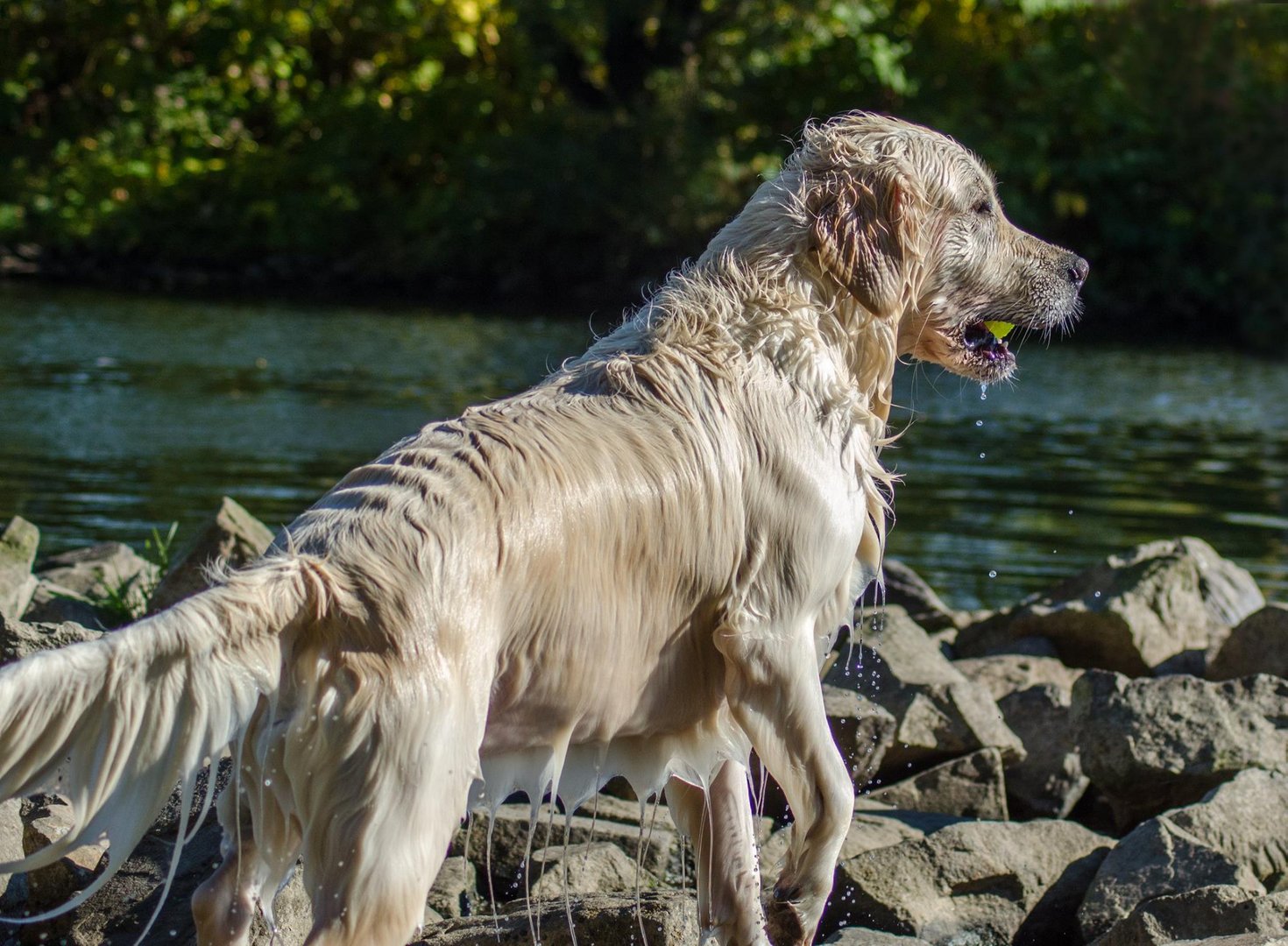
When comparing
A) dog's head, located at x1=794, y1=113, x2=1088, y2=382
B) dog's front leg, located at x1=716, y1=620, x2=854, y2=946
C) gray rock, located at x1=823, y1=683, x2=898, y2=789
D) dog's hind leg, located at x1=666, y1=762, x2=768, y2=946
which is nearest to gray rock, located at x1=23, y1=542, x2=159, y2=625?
gray rock, located at x1=823, y1=683, x2=898, y2=789

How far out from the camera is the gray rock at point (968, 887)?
499 cm

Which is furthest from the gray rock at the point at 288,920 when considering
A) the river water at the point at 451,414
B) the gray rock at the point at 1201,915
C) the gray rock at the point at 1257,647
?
the gray rock at the point at 1257,647

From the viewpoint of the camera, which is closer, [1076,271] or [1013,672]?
[1076,271]

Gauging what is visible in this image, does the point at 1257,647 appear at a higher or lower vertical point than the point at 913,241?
lower

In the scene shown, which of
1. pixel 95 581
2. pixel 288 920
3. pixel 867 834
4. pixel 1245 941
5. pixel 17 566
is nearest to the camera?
pixel 1245 941

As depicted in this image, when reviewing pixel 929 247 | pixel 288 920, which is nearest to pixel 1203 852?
pixel 929 247

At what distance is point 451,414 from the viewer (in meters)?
16.0

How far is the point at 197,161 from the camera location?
1329 inches

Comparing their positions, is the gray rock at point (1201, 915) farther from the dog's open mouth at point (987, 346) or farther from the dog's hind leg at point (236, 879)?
the dog's hind leg at point (236, 879)

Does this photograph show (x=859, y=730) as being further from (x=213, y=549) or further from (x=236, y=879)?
(x=213, y=549)

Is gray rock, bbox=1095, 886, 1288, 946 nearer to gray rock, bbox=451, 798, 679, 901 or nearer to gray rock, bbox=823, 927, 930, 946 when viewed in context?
gray rock, bbox=823, 927, 930, 946

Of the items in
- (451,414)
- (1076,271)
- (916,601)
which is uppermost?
(1076,271)

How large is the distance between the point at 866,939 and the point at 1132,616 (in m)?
3.88

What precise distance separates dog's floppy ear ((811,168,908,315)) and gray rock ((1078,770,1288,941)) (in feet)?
6.51
